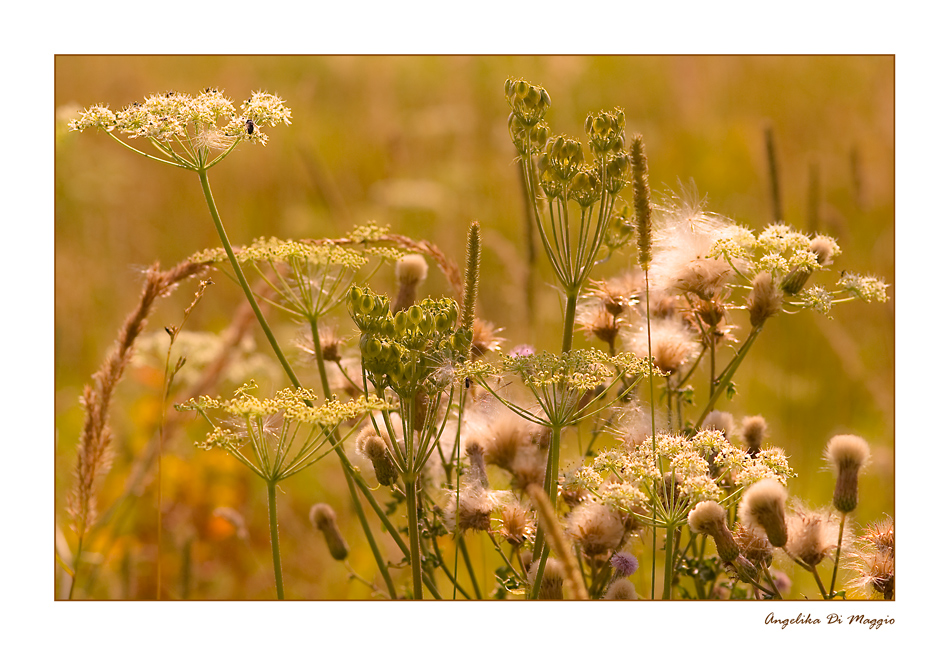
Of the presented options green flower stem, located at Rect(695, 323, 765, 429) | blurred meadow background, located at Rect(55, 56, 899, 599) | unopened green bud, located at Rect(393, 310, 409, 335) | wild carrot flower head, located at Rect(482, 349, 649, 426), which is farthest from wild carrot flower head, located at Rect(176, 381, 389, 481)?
blurred meadow background, located at Rect(55, 56, 899, 599)

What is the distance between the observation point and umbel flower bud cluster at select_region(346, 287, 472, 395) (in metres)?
1.50

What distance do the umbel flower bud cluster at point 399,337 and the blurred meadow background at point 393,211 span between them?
4.70 feet

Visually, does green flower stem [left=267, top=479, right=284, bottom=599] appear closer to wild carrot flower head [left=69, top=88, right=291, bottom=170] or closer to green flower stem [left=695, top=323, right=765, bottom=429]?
wild carrot flower head [left=69, top=88, right=291, bottom=170]

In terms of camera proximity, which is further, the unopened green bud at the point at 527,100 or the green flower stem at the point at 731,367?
the green flower stem at the point at 731,367

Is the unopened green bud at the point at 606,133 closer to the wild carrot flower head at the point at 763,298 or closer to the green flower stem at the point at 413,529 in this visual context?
the wild carrot flower head at the point at 763,298

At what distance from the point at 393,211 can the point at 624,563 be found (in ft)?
12.7

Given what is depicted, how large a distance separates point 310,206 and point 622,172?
14.0 feet

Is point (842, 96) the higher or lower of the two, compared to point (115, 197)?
higher

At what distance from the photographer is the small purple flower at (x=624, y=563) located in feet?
5.76

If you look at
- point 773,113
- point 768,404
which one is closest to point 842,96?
point 773,113

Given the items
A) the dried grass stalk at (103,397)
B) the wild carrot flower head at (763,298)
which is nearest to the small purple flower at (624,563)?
the wild carrot flower head at (763,298)

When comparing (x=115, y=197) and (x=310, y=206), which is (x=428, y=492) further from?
(x=115, y=197)

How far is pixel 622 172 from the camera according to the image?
1623 mm

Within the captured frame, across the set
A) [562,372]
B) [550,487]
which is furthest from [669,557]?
[562,372]
